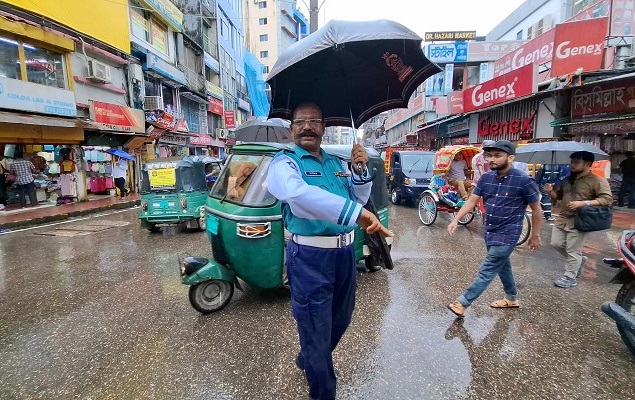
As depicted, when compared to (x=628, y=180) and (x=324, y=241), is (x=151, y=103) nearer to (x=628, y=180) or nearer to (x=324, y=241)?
(x=324, y=241)

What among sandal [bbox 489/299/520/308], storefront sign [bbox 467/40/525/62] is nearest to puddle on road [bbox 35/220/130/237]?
sandal [bbox 489/299/520/308]

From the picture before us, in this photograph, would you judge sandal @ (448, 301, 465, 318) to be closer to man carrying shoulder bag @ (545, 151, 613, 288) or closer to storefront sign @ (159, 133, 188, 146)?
man carrying shoulder bag @ (545, 151, 613, 288)

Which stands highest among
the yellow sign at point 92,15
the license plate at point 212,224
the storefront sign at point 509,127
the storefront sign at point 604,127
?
the yellow sign at point 92,15

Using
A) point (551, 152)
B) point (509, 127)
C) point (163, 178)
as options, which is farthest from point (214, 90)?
point (551, 152)

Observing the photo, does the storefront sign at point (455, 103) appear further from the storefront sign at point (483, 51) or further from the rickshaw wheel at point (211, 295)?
the rickshaw wheel at point (211, 295)

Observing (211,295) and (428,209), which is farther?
(428,209)

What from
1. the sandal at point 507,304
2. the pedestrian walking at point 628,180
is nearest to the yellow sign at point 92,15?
the sandal at point 507,304

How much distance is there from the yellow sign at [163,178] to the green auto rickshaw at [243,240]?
4.45 meters

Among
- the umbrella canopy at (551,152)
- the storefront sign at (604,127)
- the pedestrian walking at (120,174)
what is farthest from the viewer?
the pedestrian walking at (120,174)

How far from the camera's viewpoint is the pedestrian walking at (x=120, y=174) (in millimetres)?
14273

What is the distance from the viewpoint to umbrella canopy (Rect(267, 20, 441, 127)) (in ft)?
6.34

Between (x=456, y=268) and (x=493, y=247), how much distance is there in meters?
1.91

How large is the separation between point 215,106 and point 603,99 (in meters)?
25.1

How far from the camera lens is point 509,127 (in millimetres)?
14227
